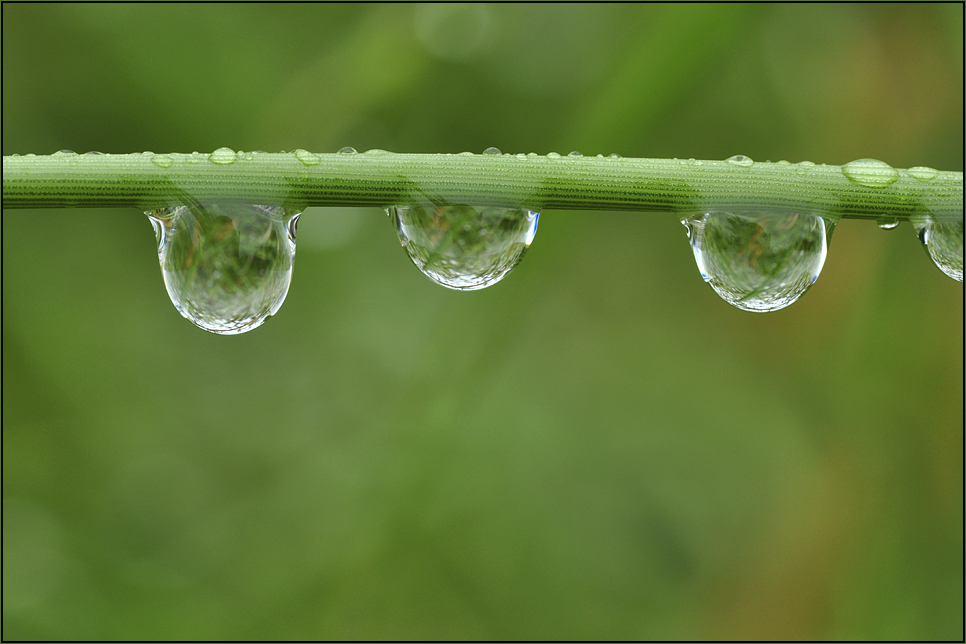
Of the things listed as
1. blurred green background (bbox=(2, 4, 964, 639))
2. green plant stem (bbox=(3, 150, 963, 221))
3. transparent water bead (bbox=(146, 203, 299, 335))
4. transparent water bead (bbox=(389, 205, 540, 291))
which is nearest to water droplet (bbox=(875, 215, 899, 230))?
green plant stem (bbox=(3, 150, 963, 221))

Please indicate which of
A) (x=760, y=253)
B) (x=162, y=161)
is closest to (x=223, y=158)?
(x=162, y=161)

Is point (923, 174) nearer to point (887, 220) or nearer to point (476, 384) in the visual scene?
point (887, 220)

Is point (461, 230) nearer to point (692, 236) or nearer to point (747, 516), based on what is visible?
point (692, 236)

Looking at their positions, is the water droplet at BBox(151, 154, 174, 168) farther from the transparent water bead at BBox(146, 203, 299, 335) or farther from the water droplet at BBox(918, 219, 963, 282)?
the water droplet at BBox(918, 219, 963, 282)

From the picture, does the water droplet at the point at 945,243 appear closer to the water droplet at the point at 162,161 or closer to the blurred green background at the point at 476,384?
the water droplet at the point at 162,161

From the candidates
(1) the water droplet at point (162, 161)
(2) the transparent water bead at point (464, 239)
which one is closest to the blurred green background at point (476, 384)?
(2) the transparent water bead at point (464, 239)
